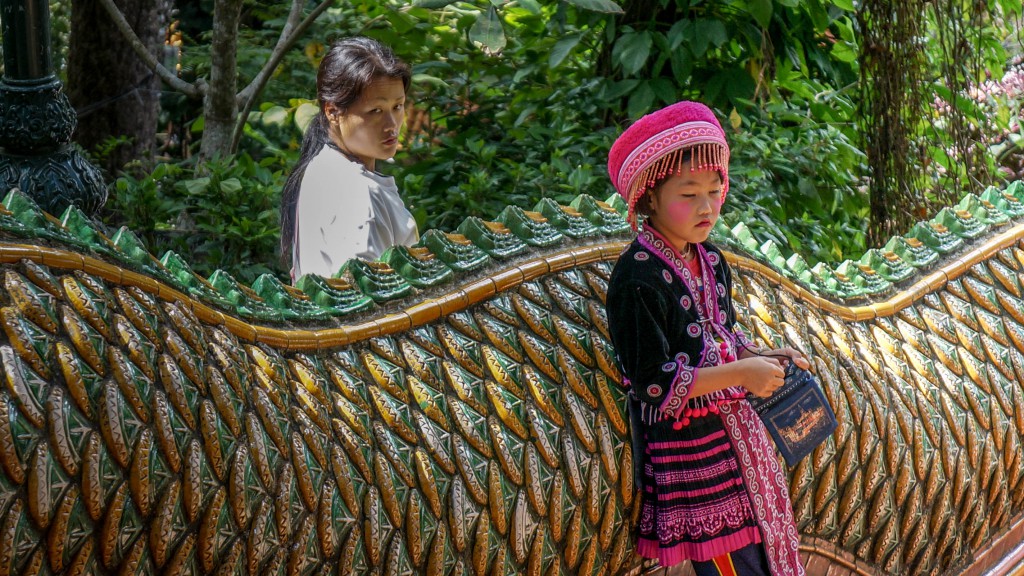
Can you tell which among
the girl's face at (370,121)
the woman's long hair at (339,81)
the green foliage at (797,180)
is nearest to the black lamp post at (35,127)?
the woman's long hair at (339,81)

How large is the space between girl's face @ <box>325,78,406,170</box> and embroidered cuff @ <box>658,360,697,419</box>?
88 centimetres

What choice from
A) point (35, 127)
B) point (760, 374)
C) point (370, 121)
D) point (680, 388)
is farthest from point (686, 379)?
point (35, 127)

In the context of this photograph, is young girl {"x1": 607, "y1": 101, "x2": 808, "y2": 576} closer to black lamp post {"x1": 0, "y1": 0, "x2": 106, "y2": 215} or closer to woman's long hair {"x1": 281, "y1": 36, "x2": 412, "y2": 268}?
woman's long hair {"x1": 281, "y1": 36, "x2": 412, "y2": 268}

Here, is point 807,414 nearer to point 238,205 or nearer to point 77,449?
point 77,449

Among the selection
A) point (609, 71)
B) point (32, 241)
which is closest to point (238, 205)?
point (609, 71)

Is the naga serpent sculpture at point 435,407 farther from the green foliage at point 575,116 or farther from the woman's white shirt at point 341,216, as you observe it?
the green foliage at point 575,116

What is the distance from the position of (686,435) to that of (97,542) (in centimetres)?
86

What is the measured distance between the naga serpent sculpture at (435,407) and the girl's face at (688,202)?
16 centimetres

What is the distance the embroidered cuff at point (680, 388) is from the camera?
1.72 meters

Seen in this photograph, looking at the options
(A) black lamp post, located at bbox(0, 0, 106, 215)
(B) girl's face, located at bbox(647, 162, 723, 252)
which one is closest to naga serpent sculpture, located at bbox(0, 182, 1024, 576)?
(B) girl's face, located at bbox(647, 162, 723, 252)

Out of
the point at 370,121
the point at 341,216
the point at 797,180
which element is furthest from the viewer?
the point at 797,180

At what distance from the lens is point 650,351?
5.69ft

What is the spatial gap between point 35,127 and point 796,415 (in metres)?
1.53

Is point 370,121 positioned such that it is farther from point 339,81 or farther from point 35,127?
point 35,127
